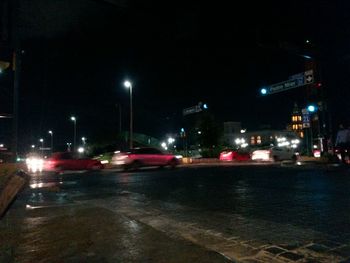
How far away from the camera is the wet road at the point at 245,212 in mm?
4793

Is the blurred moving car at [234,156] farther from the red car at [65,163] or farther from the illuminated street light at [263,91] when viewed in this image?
the red car at [65,163]

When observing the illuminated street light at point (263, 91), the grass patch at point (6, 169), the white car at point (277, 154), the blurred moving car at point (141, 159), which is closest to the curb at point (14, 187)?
the grass patch at point (6, 169)

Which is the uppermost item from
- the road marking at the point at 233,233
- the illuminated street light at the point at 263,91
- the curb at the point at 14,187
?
the illuminated street light at the point at 263,91

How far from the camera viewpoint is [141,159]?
2419 centimetres

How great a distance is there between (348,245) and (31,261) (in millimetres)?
3998

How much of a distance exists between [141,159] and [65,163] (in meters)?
6.90

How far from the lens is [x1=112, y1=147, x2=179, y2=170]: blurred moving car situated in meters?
24.1

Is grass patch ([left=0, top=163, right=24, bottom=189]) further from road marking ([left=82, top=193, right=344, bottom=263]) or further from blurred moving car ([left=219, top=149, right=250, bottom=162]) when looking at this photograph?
blurred moving car ([left=219, top=149, right=250, bottom=162])

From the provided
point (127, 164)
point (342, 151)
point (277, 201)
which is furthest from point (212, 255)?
point (127, 164)

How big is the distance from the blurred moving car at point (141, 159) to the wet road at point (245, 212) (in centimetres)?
1183

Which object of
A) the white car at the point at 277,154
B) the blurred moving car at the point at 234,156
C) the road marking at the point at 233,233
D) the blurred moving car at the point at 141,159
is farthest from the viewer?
the blurred moving car at the point at 234,156

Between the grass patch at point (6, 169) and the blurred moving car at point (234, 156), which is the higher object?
the blurred moving car at point (234, 156)

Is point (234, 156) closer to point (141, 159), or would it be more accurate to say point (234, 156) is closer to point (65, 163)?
point (141, 159)

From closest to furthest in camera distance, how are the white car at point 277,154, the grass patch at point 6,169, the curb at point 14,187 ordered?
1. the curb at point 14,187
2. the grass patch at point 6,169
3. the white car at point 277,154
